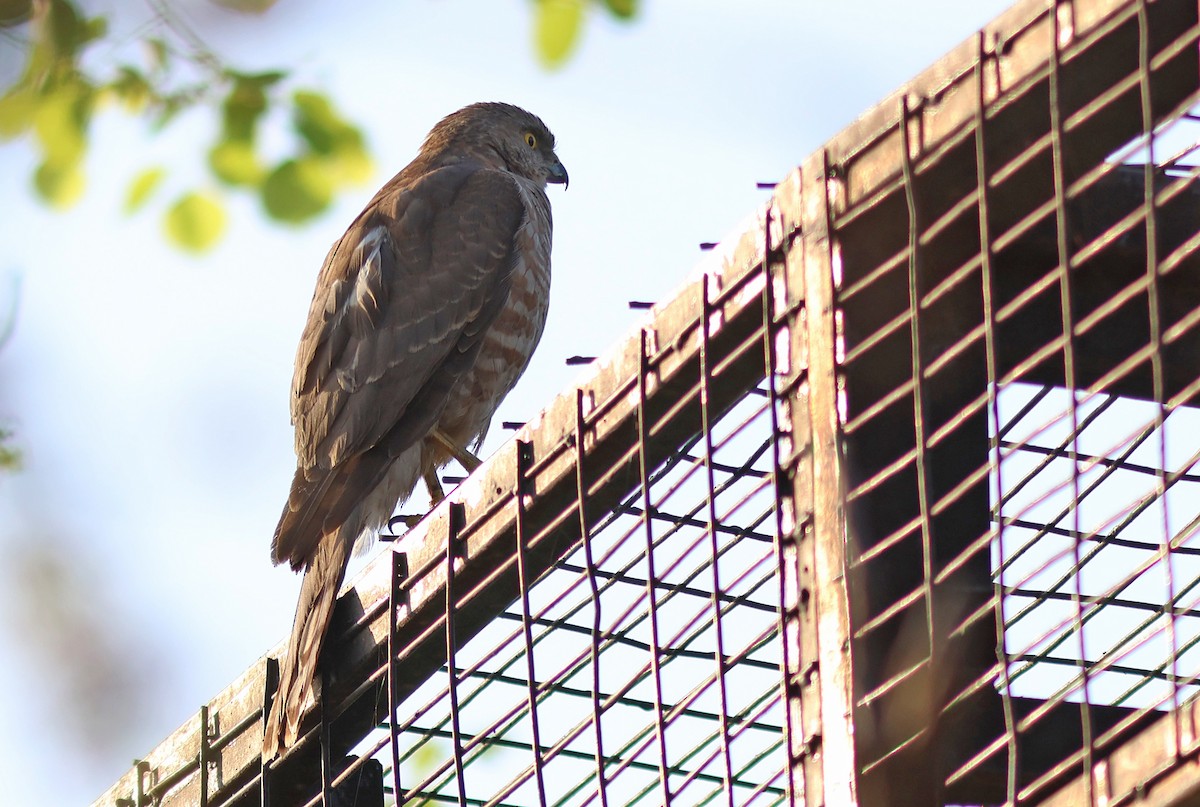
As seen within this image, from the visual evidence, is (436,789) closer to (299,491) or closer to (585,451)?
(585,451)

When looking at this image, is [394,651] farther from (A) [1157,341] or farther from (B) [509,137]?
(B) [509,137]

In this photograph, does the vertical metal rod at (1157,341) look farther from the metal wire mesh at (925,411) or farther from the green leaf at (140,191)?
the green leaf at (140,191)

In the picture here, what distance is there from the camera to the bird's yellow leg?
16.0ft

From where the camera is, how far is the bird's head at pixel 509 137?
6.27m

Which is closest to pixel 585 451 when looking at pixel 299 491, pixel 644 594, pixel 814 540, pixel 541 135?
pixel 644 594

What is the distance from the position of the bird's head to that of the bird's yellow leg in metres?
1.70

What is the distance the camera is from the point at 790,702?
1782 millimetres

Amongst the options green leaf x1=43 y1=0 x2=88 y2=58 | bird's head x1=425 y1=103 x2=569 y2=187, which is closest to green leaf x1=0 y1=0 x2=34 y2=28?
green leaf x1=43 y1=0 x2=88 y2=58

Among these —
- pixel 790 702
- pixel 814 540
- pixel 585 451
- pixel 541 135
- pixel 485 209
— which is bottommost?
pixel 790 702

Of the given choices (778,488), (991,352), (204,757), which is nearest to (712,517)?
(778,488)

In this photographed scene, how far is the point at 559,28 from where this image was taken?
254cm

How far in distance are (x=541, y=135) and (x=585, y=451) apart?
14.5 feet

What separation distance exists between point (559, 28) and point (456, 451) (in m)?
2.52

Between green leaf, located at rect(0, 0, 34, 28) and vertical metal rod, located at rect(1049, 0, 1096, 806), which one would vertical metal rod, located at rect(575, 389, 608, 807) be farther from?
green leaf, located at rect(0, 0, 34, 28)
